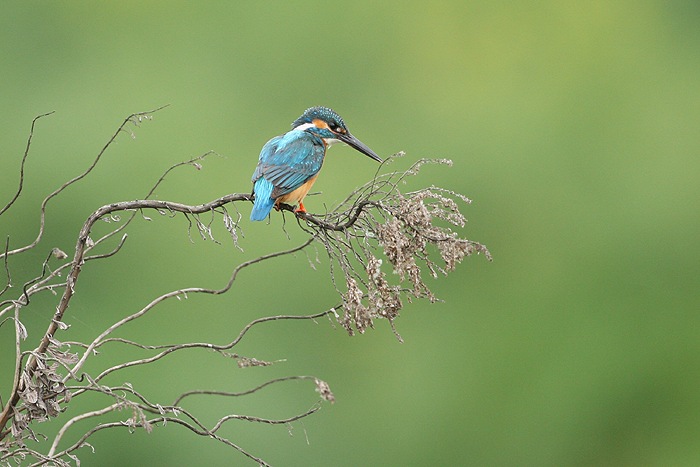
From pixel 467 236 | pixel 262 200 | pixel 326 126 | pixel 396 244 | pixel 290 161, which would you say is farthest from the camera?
pixel 467 236

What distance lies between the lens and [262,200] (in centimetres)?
304

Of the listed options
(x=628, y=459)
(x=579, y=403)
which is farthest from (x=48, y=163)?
(x=628, y=459)

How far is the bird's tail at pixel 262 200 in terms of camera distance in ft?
9.72

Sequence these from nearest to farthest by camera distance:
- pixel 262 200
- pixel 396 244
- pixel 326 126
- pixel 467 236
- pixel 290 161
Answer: pixel 396 244 < pixel 262 200 < pixel 290 161 < pixel 326 126 < pixel 467 236

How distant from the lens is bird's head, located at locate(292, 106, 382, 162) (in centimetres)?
354

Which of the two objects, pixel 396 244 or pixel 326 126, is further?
pixel 326 126

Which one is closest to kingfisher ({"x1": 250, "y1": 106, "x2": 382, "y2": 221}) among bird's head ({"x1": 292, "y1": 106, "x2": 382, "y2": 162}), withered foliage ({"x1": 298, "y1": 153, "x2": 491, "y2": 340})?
bird's head ({"x1": 292, "y1": 106, "x2": 382, "y2": 162})

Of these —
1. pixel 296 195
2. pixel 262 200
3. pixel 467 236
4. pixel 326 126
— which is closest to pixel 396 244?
pixel 262 200

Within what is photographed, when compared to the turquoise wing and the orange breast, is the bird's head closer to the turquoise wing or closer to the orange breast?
the turquoise wing

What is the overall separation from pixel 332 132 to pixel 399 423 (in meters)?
5.75

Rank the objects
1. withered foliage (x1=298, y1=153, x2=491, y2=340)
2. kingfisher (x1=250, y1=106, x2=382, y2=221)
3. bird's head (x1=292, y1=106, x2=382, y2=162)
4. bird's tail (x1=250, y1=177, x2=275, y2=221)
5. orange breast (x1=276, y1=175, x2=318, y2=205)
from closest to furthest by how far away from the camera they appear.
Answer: withered foliage (x1=298, y1=153, x2=491, y2=340) → bird's tail (x1=250, y1=177, x2=275, y2=221) → kingfisher (x1=250, y1=106, x2=382, y2=221) → orange breast (x1=276, y1=175, x2=318, y2=205) → bird's head (x1=292, y1=106, x2=382, y2=162)

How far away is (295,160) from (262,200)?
283 mm

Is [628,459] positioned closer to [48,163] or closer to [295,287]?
[295,287]

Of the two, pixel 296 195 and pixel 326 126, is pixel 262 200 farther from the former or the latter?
pixel 326 126
